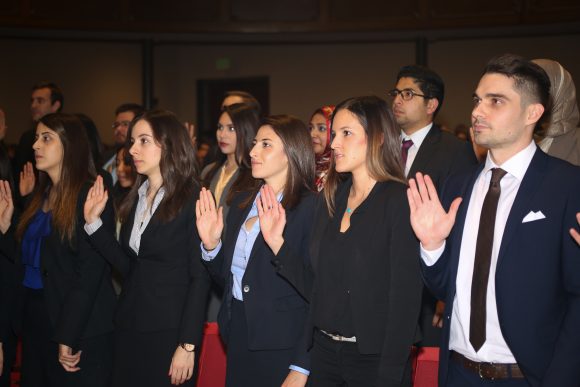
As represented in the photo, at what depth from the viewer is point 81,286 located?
120 inches

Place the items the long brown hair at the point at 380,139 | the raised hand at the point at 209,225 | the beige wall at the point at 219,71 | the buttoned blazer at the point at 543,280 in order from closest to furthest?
the buttoned blazer at the point at 543,280 < the long brown hair at the point at 380,139 < the raised hand at the point at 209,225 < the beige wall at the point at 219,71

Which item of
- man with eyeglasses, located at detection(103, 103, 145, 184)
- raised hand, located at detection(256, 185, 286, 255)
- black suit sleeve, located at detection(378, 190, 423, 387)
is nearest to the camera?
black suit sleeve, located at detection(378, 190, 423, 387)

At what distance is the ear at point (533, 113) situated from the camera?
83.7 inches

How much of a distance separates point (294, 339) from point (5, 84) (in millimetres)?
7029

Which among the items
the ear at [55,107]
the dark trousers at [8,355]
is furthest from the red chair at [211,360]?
the ear at [55,107]

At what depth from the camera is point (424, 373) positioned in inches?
109

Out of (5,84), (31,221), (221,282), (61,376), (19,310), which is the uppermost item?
(5,84)

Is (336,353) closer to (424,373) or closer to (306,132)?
(424,373)

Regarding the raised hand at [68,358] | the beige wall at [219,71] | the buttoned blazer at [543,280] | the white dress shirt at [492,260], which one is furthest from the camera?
Answer: the beige wall at [219,71]

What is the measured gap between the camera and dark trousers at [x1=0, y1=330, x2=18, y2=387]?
11.2 ft

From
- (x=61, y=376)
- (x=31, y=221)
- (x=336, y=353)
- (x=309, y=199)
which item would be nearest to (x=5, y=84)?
(x=31, y=221)

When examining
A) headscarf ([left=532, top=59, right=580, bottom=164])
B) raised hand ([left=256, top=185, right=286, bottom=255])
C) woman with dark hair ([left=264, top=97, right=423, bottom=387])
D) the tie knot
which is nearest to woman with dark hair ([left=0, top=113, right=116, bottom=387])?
raised hand ([left=256, top=185, right=286, bottom=255])

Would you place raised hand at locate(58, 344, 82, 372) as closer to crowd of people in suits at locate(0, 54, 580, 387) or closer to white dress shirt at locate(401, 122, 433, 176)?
crowd of people in suits at locate(0, 54, 580, 387)

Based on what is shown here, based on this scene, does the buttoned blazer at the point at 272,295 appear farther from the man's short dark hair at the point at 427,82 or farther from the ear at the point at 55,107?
the ear at the point at 55,107
